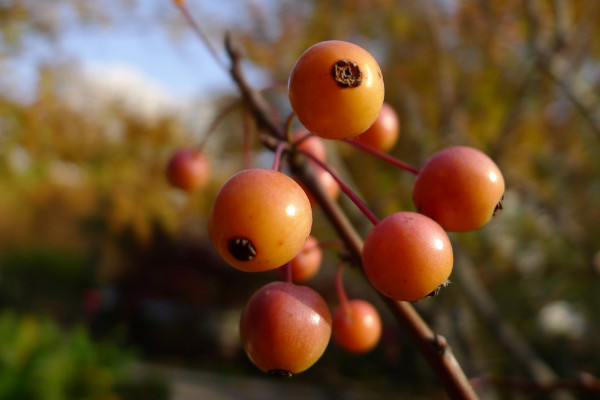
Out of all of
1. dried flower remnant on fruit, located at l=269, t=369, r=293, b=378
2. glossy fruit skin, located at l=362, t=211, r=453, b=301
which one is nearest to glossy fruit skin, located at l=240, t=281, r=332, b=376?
dried flower remnant on fruit, located at l=269, t=369, r=293, b=378

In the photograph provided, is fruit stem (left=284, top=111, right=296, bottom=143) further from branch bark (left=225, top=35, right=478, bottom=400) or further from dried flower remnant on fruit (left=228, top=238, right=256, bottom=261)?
dried flower remnant on fruit (left=228, top=238, right=256, bottom=261)

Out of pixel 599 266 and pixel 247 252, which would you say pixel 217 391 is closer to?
pixel 599 266

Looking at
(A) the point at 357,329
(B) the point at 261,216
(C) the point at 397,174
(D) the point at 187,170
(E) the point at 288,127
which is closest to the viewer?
(B) the point at 261,216

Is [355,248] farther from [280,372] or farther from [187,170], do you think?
[187,170]

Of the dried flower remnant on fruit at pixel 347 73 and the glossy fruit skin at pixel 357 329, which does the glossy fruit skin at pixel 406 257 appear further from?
the glossy fruit skin at pixel 357 329

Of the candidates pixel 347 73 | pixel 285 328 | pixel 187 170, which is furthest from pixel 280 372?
pixel 187 170

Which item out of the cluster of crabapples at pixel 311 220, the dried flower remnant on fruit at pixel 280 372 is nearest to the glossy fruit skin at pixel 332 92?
the cluster of crabapples at pixel 311 220
